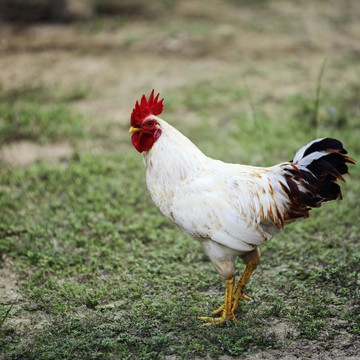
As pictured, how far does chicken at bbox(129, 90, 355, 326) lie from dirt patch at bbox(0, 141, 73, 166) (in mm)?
3301

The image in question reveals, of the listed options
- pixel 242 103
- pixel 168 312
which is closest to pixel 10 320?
pixel 168 312

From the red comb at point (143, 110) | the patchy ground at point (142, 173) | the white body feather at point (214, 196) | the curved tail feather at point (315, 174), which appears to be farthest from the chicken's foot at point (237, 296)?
the red comb at point (143, 110)

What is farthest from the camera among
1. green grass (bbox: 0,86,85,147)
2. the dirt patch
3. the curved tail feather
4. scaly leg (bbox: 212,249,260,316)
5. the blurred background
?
the blurred background

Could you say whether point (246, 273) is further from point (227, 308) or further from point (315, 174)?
point (315, 174)

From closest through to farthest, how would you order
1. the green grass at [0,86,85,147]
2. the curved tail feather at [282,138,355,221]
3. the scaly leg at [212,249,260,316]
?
the curved tail feather at [282,138,355,221] → the scaly leg at [212,249,260,316] → the green grass at [0,86,85,147]

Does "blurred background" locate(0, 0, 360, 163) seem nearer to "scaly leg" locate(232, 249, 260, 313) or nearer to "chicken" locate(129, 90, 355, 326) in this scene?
"chicken" locate(129, 90, 355, 326)

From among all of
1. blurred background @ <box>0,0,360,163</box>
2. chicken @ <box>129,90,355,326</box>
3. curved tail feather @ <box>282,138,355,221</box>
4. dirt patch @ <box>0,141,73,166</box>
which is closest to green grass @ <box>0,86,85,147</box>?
blurred background @ <box>0,0,360,163</box>

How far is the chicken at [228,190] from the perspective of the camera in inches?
137

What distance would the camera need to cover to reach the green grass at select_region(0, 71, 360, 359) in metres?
3.53

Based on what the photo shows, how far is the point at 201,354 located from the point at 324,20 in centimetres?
1010

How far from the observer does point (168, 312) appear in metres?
3.86

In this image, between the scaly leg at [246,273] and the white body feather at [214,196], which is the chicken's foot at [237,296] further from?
the white body feather at [214,196]

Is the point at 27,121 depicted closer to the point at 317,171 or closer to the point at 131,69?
the point at 131,69

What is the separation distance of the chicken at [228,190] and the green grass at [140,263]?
44 cm
